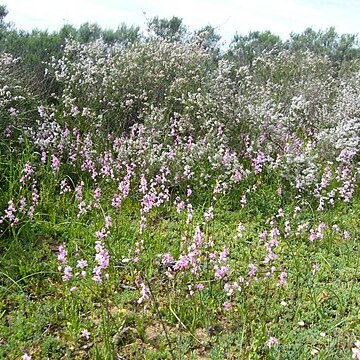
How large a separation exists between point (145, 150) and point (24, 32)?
18.8 ft

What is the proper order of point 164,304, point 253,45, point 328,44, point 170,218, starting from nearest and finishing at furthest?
1. point 164,304
2. point 170,218
3. point 253,45
4. point 328,44

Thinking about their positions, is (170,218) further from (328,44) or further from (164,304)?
(328,44)

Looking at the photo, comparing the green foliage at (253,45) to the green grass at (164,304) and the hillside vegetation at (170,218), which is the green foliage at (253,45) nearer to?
the hillside vegetation at (170,218)

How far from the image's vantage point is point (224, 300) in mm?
→ 3477

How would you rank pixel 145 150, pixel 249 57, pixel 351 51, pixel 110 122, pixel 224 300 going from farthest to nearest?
pixel 351 51
pixel 249 57
pixel 110 122
pixel 145 150
pixel 224 300

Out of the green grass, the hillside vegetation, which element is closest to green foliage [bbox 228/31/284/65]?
the hillside vegetation

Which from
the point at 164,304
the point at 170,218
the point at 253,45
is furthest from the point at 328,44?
the point at 164,304

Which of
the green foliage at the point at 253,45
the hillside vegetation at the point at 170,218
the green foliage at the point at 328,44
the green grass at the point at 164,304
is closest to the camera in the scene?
the green grass at the point at 164,304

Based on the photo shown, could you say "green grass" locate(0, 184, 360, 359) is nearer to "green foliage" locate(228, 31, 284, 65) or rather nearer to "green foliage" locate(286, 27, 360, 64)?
"green foliage" locate(228, 31, 284, 65)

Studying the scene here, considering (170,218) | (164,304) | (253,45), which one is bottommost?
(164,304)

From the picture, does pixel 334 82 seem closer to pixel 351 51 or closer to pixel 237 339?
pixel 351 51

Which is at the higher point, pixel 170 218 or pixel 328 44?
pixel 328 44

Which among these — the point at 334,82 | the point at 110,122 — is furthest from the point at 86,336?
the point at 334,82

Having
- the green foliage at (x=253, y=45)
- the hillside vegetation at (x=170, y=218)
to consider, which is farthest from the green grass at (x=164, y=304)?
the green foliage at (x=253, y=45)
